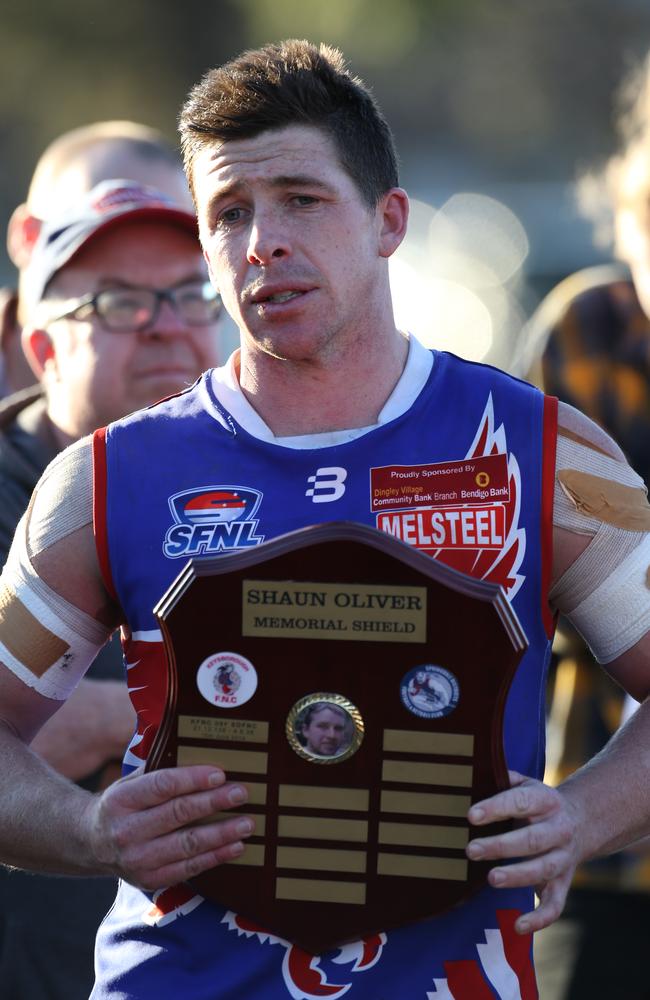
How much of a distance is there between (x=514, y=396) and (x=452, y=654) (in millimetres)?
486

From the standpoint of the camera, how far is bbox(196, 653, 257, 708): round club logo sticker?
2156 mm

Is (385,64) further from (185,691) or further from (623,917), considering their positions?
(185,691)

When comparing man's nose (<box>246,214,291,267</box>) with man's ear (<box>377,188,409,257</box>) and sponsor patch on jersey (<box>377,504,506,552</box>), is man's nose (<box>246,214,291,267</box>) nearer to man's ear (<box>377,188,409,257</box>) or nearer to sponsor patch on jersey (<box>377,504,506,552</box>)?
man's ear (<box>377,188,409,257</box>)

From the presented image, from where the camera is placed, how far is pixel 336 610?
2.11m

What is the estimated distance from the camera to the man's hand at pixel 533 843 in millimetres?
2074

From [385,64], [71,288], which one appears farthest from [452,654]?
[385,64]

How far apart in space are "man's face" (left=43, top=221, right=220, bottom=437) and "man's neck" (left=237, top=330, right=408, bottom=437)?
1.11 meters

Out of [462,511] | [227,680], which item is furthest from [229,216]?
[227,680]

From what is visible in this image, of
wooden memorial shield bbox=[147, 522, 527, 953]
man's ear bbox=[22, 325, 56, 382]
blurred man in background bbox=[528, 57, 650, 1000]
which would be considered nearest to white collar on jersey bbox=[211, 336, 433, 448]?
wooden memorial shield bbox=[147, 522, 527, 953]

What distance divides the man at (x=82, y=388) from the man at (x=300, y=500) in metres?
0.79

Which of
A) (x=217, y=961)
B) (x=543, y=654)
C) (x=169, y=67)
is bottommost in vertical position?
(x=217, y=961)

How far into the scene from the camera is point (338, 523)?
208 centimetres

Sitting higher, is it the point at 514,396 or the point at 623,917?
the point at 514,396

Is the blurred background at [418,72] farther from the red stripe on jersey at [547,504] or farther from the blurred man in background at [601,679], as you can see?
the red stripe on jersey at [547,504]
